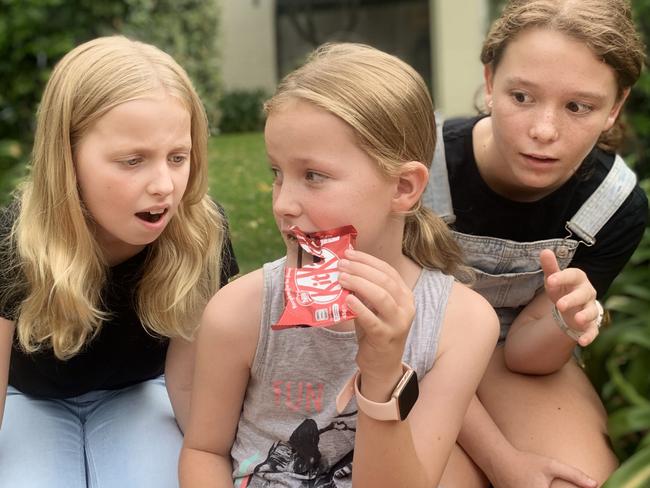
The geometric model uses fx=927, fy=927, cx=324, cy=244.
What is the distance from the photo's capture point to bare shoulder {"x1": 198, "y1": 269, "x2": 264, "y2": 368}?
2.51 m

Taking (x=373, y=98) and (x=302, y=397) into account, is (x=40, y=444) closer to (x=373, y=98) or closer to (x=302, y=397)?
(x=302, y=397)

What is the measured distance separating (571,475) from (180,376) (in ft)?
4.17

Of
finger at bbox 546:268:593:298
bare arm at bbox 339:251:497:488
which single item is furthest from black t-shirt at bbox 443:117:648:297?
finger at bbox 546:268:593:298

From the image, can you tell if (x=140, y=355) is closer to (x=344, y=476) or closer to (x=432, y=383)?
(x=344, y=476)

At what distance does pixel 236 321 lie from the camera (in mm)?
2504

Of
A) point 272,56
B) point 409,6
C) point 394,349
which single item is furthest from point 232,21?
point 394,349

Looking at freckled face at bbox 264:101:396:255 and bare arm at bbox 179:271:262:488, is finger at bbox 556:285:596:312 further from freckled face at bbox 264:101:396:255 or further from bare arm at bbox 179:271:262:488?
bare arm at bbox 179:271:262:488

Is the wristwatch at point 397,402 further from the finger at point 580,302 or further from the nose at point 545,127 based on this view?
the nose at point 545,127

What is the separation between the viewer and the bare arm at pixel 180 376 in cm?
301

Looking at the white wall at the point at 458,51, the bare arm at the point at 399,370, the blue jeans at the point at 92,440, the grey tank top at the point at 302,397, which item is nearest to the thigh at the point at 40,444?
the blue jeans at the point at 92,440

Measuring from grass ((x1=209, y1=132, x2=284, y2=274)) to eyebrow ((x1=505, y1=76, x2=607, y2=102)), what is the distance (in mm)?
1354

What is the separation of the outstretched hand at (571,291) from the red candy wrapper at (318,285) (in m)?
0.52

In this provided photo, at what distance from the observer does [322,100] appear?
230 cm

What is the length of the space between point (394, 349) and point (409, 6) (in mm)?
15403
